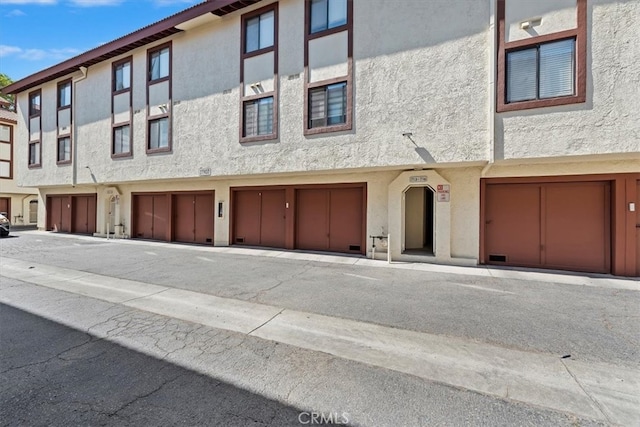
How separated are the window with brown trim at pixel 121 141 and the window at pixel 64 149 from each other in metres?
4.52

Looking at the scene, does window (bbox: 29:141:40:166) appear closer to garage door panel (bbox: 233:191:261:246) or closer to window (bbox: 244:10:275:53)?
garage door panel (bbox: 233:191:261:246)

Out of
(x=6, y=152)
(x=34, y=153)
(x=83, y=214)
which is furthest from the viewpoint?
(x=6, y=152)

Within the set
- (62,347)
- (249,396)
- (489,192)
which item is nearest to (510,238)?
(489,192)

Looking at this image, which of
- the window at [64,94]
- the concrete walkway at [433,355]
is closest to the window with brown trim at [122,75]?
the window at [64,94]

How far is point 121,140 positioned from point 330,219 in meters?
12.2

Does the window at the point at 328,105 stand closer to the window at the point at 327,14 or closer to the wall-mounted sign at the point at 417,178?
the window at the point at 327,14

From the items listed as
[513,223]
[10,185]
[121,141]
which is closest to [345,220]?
[513,223]

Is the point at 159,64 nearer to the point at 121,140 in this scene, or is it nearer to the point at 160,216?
the point at 121,140

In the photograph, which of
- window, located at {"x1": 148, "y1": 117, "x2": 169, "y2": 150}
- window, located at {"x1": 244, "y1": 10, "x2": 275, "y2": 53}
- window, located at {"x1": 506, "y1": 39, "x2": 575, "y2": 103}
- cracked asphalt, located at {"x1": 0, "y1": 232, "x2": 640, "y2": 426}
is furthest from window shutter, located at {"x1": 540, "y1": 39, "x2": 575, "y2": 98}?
window, located at {"x1": 148, "y1": 117, "x2": 169, "y2": 150}

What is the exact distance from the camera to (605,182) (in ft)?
26.8

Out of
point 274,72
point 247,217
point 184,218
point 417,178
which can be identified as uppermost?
point 274,72

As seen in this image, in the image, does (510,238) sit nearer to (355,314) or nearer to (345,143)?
(345,143)

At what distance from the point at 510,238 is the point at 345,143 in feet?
20.0

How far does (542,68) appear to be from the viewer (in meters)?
7.48
